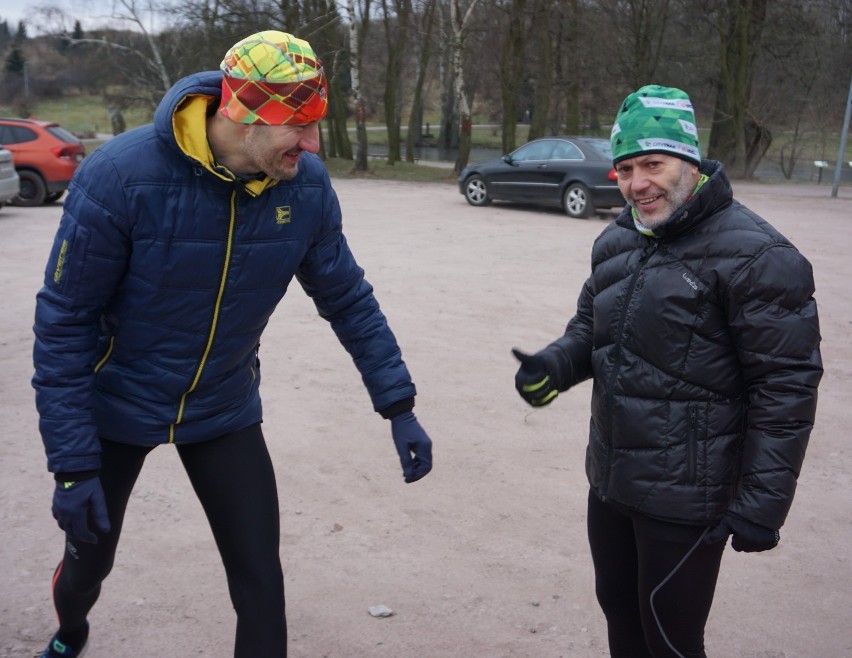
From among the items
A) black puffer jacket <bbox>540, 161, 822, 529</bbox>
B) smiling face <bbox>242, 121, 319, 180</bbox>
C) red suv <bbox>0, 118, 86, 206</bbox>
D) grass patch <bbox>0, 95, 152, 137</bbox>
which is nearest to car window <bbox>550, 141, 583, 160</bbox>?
red suv <bbox>0, 118, 86, 206</bbox>

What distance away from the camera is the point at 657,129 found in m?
2.52

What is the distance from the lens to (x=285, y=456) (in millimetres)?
5238

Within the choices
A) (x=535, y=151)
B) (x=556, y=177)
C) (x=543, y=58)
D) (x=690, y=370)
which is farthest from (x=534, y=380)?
(x=543, y=58)

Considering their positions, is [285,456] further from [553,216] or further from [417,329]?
[553,216]

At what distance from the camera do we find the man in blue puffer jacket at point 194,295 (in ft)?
8.34

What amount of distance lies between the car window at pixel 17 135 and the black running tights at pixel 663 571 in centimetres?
1721

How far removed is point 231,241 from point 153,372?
0.44 m

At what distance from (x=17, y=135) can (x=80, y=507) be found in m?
16.9

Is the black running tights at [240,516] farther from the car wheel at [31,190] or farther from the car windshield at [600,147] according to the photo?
the car wheel at [31,190]

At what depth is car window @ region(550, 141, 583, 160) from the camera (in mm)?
16844

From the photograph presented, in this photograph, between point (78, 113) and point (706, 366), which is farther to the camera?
point (78, 113)

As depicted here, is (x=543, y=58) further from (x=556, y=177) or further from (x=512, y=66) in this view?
(x=556, y=177)

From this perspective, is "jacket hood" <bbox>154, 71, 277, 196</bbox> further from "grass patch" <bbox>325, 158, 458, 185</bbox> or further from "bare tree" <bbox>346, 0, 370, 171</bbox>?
"bare tree" <bbox>346, 0, 370, 171</bbox>

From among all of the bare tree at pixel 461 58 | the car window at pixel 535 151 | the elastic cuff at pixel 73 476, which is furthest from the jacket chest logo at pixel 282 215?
the bare tree at pixel 461 58
